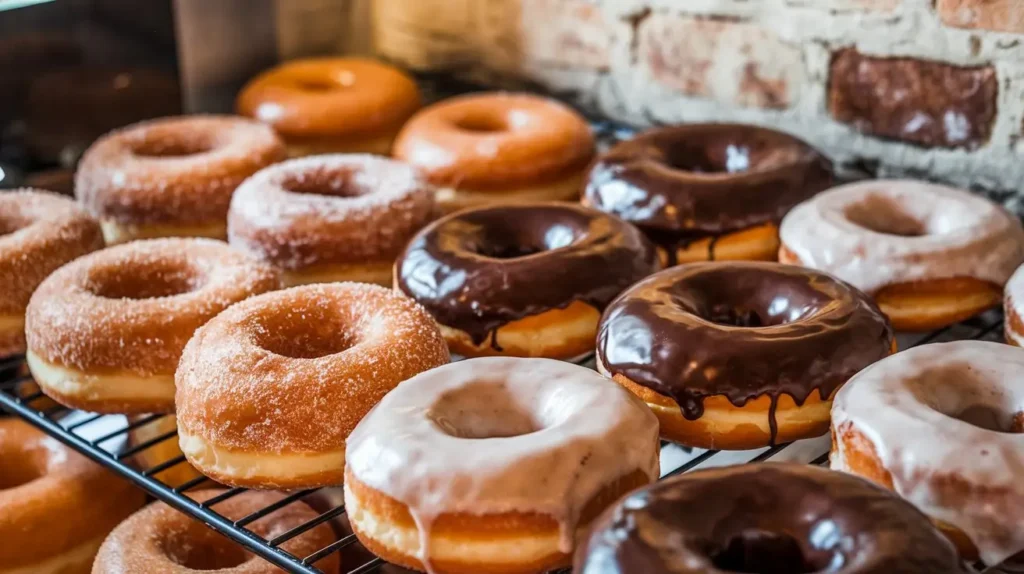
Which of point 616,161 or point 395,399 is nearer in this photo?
point 395,399

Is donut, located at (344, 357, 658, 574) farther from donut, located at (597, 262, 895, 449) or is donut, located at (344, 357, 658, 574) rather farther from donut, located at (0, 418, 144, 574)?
donut, located at (0, 418, 144, 574)

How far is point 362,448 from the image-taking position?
107 centimetres

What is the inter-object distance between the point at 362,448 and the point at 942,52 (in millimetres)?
1038

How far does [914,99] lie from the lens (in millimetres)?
1659

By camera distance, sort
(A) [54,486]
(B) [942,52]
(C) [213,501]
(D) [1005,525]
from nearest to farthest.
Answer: (D) [1005,525] < (C) [213,501] < (A) [54,486] < (B) [942,52]

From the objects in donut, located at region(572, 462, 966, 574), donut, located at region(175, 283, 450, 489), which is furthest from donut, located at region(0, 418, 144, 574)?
donut, located at region(572, 462, 966, 574)

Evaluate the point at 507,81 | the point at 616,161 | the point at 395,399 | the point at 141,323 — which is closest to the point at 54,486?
the point at 141,323

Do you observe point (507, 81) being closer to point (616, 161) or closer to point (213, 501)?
point (616, 161)

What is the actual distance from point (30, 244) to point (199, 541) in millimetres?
493

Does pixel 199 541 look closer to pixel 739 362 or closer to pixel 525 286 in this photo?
pixel 525 286

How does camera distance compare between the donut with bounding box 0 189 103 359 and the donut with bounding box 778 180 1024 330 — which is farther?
the donut with bounding box 0 189 103 359

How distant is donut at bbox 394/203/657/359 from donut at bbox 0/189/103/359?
51cm

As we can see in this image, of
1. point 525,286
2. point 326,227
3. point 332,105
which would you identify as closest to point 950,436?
point 525,286

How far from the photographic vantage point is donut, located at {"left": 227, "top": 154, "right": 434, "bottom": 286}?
1.61m
